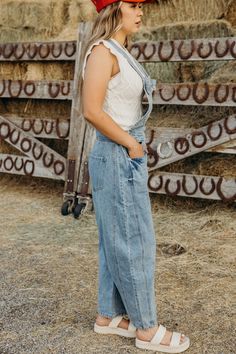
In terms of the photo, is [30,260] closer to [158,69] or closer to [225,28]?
[158,69]

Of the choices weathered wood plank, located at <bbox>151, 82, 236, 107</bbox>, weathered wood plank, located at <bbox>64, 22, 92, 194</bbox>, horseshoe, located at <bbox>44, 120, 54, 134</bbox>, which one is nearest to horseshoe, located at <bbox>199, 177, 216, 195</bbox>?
weathered wood plank, located at <bbox>151, 82, 236, 107</bbox>

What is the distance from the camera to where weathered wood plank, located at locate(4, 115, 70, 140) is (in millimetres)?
5867

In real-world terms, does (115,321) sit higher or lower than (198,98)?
lower

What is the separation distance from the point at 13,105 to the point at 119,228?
4.39 m

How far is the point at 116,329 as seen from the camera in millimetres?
2877

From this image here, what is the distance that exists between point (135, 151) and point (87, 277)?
4.88 feet

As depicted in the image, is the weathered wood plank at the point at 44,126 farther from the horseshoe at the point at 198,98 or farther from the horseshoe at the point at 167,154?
the horseshoe at the point at 198,98

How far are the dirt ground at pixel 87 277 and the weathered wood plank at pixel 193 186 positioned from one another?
21cm

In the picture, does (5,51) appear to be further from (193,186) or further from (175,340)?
(175,340)

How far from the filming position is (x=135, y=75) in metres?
2.47

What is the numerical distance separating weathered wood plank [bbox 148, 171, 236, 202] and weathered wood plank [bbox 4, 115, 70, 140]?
43.1 inches

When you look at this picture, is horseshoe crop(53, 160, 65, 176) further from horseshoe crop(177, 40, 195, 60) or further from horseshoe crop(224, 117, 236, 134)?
horseshoe crop(224, 117, 236, 134)

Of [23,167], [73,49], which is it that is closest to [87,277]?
[23,167]

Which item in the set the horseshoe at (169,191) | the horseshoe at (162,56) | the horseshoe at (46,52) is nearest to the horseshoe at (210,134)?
the horseshoe at (169,191)
